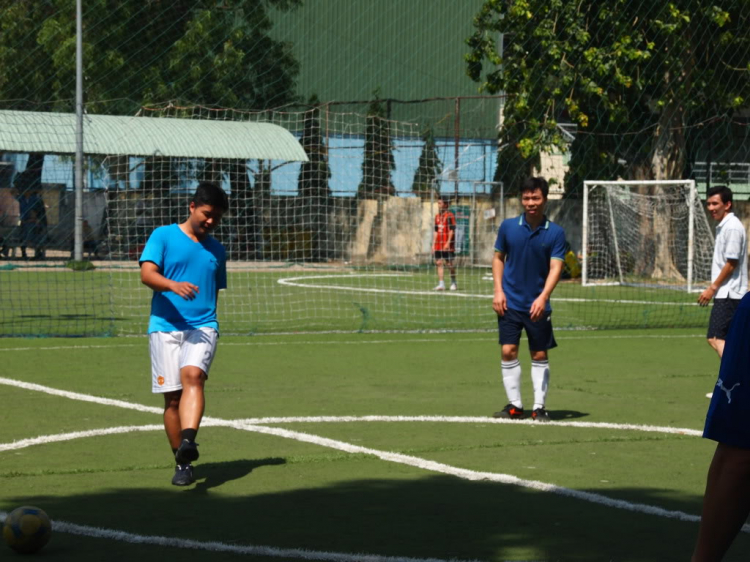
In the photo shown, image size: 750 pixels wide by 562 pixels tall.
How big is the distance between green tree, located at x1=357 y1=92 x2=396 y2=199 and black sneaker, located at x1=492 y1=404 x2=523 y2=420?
1555 centimetres

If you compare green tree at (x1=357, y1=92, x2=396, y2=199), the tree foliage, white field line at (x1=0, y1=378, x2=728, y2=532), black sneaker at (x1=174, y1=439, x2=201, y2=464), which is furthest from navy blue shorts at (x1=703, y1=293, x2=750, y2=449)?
green tree at (x1=357, y1=92, x2=396, y2=199)

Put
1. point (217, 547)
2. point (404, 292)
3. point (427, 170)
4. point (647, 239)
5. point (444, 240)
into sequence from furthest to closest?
point (647, 239) < point (427, 170) < point (444, 240) < point (404, 292) < point (217, 547)

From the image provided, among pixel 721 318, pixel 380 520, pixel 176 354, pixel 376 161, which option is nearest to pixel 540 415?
pixel 721 318

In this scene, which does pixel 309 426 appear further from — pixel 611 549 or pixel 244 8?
pixel 244 8

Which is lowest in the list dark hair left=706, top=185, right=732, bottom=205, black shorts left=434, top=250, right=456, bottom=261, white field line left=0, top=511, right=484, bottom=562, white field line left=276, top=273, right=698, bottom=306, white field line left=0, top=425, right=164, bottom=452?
white field line left=0, top=425, right=164, bottom=452

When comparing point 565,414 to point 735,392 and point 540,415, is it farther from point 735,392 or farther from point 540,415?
point 735,392

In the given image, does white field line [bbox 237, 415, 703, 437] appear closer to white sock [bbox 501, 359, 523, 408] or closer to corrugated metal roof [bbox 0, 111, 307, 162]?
white sock [bbox 501, 359, 523, 408]

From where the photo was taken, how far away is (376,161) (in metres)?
26.3

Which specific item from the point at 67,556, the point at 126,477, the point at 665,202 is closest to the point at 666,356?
the point at 126,477

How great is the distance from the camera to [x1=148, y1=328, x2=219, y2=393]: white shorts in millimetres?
7500

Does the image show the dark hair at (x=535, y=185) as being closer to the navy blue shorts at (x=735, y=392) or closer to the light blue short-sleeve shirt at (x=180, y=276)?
the light blue short-sleeve shirt at (x=180, y=276)

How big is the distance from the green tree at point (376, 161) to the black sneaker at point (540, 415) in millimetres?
15613

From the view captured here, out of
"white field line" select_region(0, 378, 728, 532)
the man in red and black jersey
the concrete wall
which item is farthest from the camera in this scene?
the concrete wall

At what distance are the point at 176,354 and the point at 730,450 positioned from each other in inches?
171
